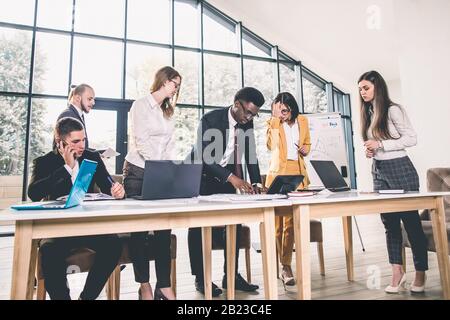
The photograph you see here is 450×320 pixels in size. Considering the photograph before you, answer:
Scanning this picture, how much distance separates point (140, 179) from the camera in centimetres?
185

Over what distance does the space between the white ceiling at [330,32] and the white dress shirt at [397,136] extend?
396 centimetres

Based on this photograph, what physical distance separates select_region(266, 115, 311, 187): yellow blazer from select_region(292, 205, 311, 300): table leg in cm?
101

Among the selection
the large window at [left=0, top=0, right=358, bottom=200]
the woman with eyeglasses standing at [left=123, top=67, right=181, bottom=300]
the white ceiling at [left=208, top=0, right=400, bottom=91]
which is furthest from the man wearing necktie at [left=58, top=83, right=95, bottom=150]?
the white ceiling at [left=208, top=0, right=400, bottom=91]

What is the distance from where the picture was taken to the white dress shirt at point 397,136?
1908 mm

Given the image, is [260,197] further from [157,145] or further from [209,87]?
[209,87]

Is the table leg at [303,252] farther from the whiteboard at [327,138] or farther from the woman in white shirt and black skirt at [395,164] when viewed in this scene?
the whiteboard at [327,138]

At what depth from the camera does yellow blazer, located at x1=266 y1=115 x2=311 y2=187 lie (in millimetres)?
2395

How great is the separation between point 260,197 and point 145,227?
1.81ft

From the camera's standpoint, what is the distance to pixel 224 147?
210cm

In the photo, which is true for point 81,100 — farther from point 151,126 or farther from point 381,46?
point 381,46

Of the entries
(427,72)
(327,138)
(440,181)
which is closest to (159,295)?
(440,181)

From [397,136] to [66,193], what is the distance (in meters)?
2.02
